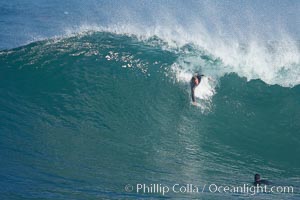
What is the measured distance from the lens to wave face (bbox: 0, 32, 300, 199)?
10516mm

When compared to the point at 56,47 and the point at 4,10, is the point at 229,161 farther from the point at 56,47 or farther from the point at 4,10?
the point at 4,10

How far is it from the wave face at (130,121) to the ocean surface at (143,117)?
3 cm

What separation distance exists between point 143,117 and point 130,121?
51 cm

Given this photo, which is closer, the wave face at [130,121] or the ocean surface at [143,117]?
the ocean surface at [143,117]

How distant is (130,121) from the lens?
13375mm

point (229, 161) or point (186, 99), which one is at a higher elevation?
point (186, 99)

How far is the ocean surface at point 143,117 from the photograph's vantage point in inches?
406

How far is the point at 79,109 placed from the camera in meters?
13.7

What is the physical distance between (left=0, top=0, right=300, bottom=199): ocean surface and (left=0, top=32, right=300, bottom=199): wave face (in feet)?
0.11

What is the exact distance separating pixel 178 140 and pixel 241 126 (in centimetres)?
220

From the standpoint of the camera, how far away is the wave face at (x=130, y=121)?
34.5ft

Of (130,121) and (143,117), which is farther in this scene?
(143,117)

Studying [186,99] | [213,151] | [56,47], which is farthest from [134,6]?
[213,151]

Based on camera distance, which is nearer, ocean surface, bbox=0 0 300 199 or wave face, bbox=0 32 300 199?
ocean surface, bbox=0 0 300 199
